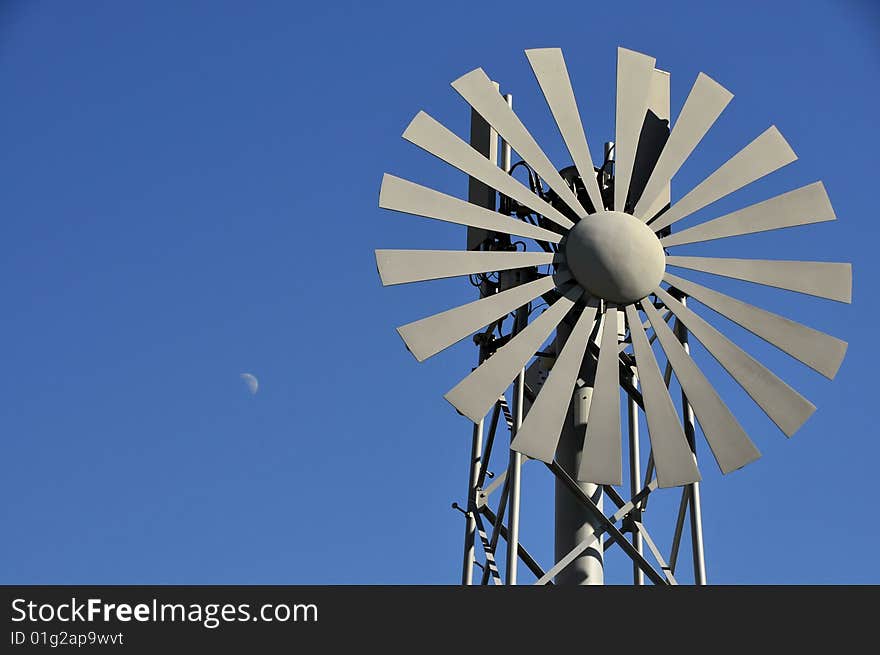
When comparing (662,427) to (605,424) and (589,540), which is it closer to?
(605,424)

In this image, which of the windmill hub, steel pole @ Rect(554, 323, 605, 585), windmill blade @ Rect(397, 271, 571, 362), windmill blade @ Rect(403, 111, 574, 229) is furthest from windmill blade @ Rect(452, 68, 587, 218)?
steel pole @ Rect(554, 323, 605, 585)

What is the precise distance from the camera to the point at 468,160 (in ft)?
39.7

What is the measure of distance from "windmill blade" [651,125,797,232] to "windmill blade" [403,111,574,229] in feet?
3.75

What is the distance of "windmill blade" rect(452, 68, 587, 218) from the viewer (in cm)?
1208

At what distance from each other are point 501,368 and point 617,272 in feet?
4.86

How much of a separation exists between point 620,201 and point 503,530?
355 centimetres

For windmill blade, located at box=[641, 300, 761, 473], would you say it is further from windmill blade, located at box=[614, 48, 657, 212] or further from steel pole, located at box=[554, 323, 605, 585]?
windmill blade, located at box=[614, 48, 657, 212]

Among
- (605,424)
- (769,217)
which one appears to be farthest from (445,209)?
(769,217)

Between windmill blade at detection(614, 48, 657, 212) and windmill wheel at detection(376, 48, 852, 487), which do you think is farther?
windmill blade at detection(614, 48, 657, 212)
